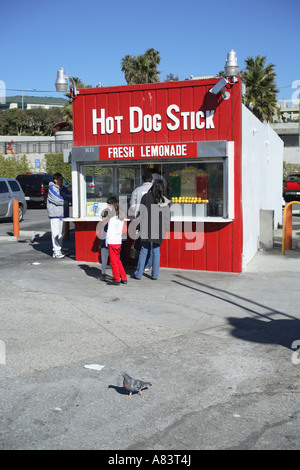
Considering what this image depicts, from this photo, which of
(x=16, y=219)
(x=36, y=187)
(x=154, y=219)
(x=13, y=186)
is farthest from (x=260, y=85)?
(x=154, y=219)

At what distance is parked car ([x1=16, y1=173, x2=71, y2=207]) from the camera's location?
28.6 metres

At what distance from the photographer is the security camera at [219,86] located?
9.70 meters

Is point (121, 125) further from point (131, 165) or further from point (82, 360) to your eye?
point (82, 360)

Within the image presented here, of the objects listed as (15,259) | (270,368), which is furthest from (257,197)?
(270,368)

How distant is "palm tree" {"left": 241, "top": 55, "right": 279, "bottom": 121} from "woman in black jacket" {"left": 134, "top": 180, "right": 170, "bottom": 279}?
3103cm

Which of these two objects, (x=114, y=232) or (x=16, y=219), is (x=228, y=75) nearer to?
(x=114, y=232)

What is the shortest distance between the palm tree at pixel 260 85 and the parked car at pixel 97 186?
29393 mm

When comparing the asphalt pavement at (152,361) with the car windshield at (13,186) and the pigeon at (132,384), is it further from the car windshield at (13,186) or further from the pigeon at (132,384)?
the car windshield at (13,186)

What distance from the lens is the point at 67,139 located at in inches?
1988

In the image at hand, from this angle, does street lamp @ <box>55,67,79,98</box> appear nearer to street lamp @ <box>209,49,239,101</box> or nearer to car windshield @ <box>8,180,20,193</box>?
street lamp @ <box>209,49,239,101</box>

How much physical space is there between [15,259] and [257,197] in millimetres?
5917

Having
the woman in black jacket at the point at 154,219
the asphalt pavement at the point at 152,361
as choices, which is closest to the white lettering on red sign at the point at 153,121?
the woman in black jacket at the point at 154,219

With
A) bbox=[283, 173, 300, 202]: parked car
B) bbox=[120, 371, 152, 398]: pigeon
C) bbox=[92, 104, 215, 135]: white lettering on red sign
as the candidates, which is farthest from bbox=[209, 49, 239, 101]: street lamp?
bbox=[283, 173, 300, 202]: parked car

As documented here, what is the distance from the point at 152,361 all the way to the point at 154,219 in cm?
416
